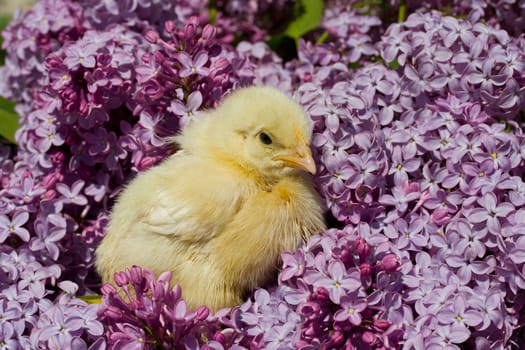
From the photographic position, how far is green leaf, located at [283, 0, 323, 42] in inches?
157

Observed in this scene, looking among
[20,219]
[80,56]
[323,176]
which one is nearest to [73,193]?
[20,219]

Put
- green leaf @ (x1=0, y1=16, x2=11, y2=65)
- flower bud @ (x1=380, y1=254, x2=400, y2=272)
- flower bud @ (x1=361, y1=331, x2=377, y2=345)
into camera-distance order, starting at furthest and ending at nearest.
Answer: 1. green leaf @ (x1=0, y1=16, x2=11, y2=65)
2. flower bud @ (x1=380, y1=254, x2=400, y2=272)
3. flower bud @ (x1=361, y1=331, x2=377, y2=345)

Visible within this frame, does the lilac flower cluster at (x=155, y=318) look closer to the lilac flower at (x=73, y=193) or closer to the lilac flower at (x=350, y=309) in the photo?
the lilac flower at (x=350, y=309)

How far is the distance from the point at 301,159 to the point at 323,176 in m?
0.23

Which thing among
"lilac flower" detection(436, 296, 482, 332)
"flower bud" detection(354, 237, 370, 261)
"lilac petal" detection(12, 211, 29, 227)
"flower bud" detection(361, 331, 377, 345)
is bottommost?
"lilac flower" detection(436, 296, 482, 332)

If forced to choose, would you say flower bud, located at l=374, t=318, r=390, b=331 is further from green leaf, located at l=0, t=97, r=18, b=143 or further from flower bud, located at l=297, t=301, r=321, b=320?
green leaf, located at l=0, t=97, r=18, b=143

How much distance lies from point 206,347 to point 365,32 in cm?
171

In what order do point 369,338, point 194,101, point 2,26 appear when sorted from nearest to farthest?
point 369,338 < point 194,101 < point 2,26

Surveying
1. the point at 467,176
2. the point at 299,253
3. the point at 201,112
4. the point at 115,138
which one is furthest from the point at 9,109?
the point at 467,176

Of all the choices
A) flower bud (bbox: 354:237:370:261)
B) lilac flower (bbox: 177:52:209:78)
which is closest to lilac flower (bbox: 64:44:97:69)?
lilac flower (bbox: 177:52:209:78)

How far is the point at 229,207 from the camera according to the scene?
238cm

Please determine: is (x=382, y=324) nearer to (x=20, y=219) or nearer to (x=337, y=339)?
(x=337, y=339)

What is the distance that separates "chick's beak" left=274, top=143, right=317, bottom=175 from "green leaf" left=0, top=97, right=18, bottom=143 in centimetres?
145

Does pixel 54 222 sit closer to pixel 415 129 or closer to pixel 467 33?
pixel 415 129
